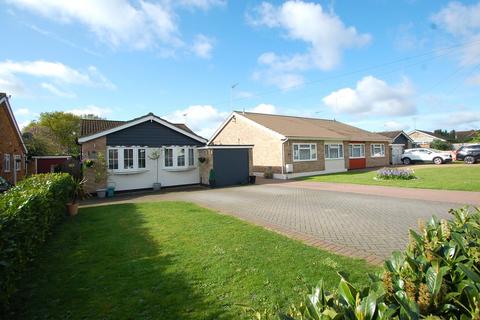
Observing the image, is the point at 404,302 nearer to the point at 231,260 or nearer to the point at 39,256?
the point at 231,260

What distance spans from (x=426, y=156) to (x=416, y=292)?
3794 cm

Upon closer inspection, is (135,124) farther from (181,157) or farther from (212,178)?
(212,178)

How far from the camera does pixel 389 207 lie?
10211 mm

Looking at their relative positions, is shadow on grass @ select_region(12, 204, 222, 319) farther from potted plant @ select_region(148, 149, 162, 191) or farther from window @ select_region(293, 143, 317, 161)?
window @ select_region(293, 143, 317, 161)

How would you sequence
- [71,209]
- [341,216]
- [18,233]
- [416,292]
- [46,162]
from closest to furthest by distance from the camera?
1. [416,292]
2. [18,233]
3. [341,216]
4. [71,209]
5. [46,162]

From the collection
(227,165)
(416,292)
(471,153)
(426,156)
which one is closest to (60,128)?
(227,165)

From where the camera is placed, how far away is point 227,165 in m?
19.2

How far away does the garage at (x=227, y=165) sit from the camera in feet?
61.4

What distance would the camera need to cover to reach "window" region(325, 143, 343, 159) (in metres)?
26.1

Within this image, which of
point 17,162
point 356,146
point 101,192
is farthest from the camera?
point 356,146

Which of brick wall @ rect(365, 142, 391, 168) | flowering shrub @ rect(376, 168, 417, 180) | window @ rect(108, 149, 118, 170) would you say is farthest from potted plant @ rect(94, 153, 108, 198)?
brick wall @ rect(365, 142, 391, 168)

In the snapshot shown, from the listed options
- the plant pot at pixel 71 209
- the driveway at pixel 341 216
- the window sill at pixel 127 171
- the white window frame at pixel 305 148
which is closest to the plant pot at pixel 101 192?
the window sill at pixel 127 171

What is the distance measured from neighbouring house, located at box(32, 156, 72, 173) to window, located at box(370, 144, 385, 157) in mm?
32829

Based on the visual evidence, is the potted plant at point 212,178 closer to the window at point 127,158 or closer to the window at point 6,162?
the window at point 127,158
